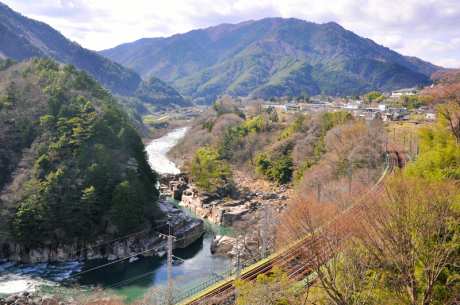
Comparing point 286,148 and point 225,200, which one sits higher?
point 286,148

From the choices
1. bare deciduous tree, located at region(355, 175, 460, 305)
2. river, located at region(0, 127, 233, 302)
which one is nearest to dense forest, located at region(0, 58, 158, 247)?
river, located at region(0, 127, 233, 302)

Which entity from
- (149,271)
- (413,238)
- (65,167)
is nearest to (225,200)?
(149,271)

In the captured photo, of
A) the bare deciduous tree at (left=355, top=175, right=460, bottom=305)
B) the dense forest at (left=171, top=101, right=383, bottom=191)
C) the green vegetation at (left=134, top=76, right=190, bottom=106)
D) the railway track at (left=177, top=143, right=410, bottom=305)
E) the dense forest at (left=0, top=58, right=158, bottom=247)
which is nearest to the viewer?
the bare deciduous tree at (left=355, top=175, right=460, bottom=305)

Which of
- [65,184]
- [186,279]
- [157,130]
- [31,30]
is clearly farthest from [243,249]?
[31,30]

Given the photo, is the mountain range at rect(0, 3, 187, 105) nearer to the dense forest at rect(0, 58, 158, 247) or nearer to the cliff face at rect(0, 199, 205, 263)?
the dense forest at rect(0, 58, 158, 247)

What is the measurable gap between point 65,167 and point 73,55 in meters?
112

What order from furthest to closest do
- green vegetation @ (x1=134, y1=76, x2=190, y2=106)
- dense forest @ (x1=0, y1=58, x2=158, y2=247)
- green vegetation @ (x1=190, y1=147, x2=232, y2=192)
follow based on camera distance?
green vegetation @ (x1=134, y1=76, x2=190, y2=106), green vegetation @ (x1=190, y1=147, x2=232, y2=192), dense forest @ (x1=0, y1=58, x2=158, y2=247)

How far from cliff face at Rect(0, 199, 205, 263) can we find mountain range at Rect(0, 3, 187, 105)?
72.8 metres

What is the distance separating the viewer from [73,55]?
118 metres

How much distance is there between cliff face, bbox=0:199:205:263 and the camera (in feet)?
70.4

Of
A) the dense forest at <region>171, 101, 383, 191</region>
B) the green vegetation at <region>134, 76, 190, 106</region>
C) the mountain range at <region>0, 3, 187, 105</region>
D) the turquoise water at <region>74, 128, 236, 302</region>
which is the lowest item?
the turquoise water at <region>74, 128, 236, 302</region>

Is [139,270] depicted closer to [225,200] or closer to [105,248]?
[105,248]

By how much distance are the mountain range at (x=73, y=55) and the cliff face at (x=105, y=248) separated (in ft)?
239

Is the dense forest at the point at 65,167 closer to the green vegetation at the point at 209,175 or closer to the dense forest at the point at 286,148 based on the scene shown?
the green vegetation at the point at 209,175
